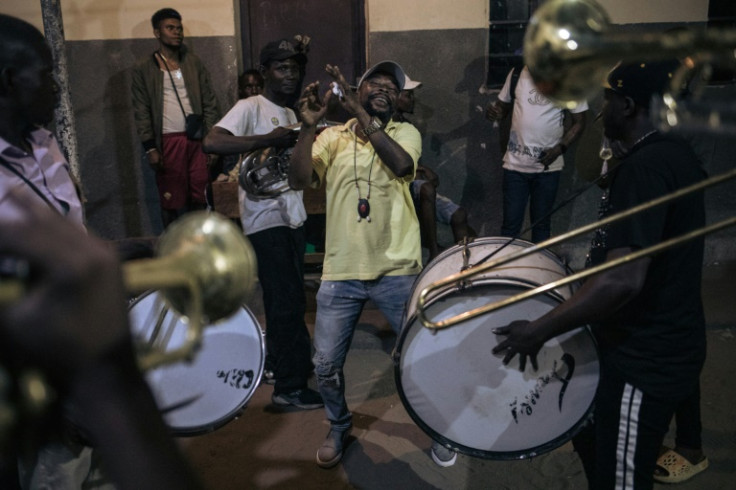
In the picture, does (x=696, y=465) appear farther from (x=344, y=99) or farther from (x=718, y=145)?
(x=718, y=145)

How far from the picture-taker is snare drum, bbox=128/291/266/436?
3.08 m

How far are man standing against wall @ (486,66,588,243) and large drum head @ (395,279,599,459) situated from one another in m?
3.59

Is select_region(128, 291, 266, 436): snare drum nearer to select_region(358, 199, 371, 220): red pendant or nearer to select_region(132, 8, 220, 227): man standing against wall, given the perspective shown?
select_region(358, 199, 371, 220): red pendant

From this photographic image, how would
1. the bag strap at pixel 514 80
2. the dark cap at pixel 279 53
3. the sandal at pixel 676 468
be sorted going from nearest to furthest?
the sandal at pixel 676 468, the dark cap at pixel 279 53, the bag strap at pixel 514 80

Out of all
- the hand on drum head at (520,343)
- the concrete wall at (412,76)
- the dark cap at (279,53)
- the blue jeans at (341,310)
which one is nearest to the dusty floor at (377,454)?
the blue jeans at (341,310)

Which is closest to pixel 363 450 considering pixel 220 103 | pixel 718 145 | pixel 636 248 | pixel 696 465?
pixel 696 465

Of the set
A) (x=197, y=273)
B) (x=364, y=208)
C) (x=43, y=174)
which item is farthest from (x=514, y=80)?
(x=197, y=273)

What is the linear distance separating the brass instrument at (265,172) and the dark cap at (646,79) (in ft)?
7.09

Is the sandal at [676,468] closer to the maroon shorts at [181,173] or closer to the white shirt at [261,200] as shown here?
the white shirt at [261,200]

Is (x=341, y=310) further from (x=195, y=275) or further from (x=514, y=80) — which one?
(x=514, y=80)

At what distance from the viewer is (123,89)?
6996mm

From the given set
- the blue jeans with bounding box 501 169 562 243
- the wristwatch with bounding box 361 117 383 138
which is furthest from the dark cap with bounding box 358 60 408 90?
the blue jeans with bounding box 501 169 562 243

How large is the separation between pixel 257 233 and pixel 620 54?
132 inches

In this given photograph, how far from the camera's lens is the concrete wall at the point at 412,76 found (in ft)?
22.7
